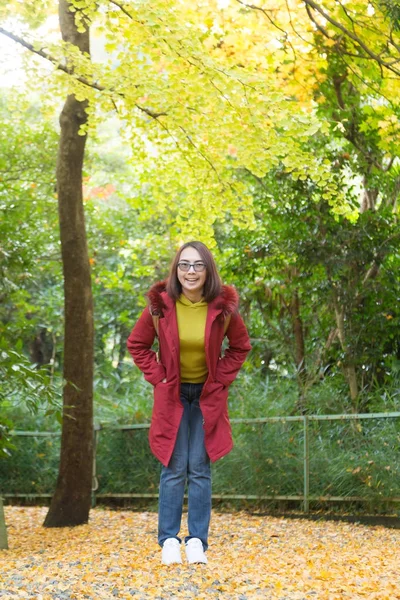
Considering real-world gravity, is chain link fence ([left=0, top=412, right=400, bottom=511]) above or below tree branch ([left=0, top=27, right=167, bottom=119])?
below

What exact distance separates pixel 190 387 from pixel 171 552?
88 centimetres

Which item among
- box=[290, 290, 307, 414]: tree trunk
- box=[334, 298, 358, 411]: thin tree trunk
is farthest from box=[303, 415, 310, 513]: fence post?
box=[290, 290, 307, 414]: tree trunk

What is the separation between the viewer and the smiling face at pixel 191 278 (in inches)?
190

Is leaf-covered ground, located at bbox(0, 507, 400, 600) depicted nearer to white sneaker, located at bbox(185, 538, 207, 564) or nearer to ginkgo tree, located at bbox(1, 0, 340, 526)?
white sneaker, located at bbox(185, 538, 207, 564)

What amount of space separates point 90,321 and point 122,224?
381 inches

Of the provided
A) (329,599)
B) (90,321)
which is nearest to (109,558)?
(329,599)

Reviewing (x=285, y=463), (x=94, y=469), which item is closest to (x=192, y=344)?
(x=285, y=463)

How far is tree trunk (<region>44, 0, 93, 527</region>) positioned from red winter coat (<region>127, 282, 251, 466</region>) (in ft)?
9.54

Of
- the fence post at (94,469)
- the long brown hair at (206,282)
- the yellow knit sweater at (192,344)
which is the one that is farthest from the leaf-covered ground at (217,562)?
the long brown hair at (206,282)

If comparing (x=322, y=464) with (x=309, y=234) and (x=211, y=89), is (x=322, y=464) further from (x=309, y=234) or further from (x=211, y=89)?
(x=211, y=89)

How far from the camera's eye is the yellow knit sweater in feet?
15.6

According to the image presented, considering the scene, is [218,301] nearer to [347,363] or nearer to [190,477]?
[190,477]

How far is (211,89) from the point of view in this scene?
6.70 meters

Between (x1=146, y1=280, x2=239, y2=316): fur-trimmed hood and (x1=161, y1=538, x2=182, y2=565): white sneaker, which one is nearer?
(x1=161, y1=538, x2=182, y2=565): white sneaker
